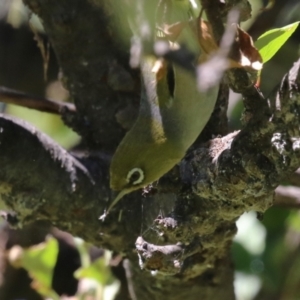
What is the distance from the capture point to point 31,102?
51.9 inches

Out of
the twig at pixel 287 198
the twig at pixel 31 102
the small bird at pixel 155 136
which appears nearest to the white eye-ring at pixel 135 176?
the small bird at pixel 155 136

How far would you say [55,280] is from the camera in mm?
1912

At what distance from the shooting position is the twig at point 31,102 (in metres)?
1.28

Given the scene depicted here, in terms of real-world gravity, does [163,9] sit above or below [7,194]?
above

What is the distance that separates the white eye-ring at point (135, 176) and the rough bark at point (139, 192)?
0.05 meters

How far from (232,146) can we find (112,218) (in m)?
0.45

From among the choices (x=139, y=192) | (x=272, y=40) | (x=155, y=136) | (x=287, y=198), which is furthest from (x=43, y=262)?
(x=272, y=40)

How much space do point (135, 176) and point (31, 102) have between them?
0.33 m

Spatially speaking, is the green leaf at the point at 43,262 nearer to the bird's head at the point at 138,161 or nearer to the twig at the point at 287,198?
the bird's head at the point at 138,161

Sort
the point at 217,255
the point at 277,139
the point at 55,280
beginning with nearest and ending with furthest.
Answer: the point at 277,139, the point at 217,255, the point at 55,280

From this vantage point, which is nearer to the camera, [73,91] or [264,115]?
[264,115]

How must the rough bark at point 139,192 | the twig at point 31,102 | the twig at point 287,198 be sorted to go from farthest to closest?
the twig at point 287,198 → the twig at point 31,102 → the rough bark at point 139,192

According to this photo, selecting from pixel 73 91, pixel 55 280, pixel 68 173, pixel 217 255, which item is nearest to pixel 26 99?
pixel 73 91

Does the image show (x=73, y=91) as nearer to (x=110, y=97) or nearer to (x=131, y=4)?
(x=110, y=97)
